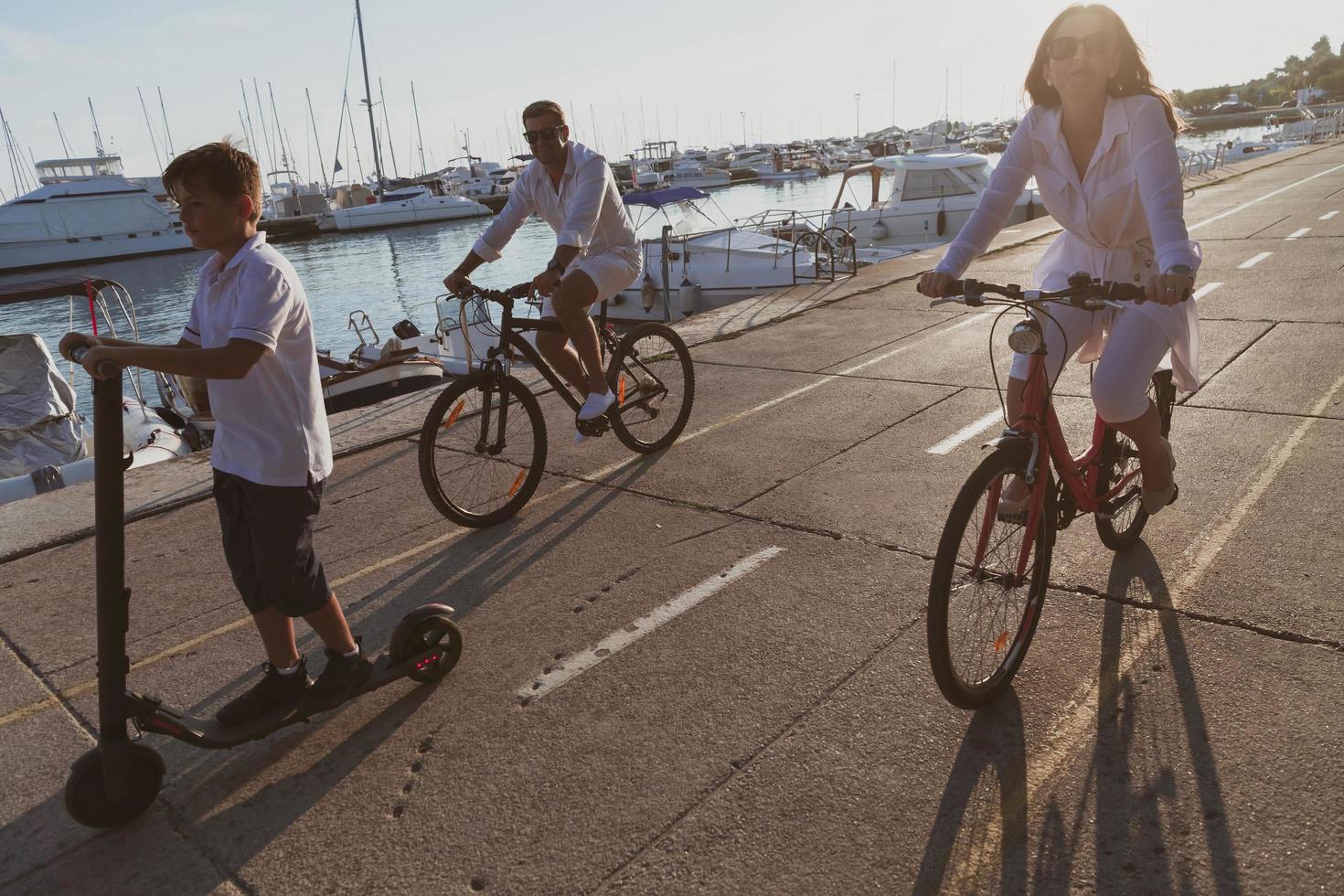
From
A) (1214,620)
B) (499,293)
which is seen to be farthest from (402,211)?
(1214,620)

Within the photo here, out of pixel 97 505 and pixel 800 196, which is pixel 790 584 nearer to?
pixel 97 505

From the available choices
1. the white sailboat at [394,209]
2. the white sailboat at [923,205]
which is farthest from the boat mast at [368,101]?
the white sailboat at [923,205]

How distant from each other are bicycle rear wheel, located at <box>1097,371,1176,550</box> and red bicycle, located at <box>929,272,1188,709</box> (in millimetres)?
305

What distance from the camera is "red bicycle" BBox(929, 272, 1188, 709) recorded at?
2.80 m

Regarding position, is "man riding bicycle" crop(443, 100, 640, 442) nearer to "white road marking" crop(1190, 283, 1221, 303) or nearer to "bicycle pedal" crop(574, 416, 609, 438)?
"bicycle pedal" crop(574, 416, 609, 438)

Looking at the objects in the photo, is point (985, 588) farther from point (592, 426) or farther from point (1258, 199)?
point (1258, 199)

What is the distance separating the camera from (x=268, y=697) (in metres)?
3.11

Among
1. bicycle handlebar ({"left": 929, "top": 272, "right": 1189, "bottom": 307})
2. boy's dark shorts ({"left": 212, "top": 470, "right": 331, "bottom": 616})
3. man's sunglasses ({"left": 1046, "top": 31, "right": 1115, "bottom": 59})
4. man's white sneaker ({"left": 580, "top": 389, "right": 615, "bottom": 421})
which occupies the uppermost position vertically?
man's sunglasses ({"left": 1046, "top": 31, "right": 1115, "bottom": 59})

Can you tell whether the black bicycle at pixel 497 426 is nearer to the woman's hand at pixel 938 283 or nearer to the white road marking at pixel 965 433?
the white road marking at pixel 965 433

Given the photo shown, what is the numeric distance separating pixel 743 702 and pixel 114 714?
1978 millimetres

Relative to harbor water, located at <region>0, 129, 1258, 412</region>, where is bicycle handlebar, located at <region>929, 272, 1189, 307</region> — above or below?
above

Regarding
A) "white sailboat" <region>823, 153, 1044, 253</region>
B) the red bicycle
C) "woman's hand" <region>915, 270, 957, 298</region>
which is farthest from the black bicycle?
"white sailboat" <region>823, 153, 1044, 253</region>

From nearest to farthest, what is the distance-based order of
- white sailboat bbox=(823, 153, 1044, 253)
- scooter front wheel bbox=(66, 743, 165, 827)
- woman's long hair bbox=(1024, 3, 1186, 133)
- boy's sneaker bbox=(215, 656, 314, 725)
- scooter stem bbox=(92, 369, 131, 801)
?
scooter stem bbox=(92, 369, 131, 801)
scooter front wheel bbox=(66, 743, 165, 827)
boy's sneaker bbox=(215, 656, 314, 725)
woman's long hair bbox=(1024, 3, 1186, 133)
white sailboat bbox=(823, 153, 1044, 253)

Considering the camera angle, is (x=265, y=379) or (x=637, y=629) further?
(x=637, y=629)
